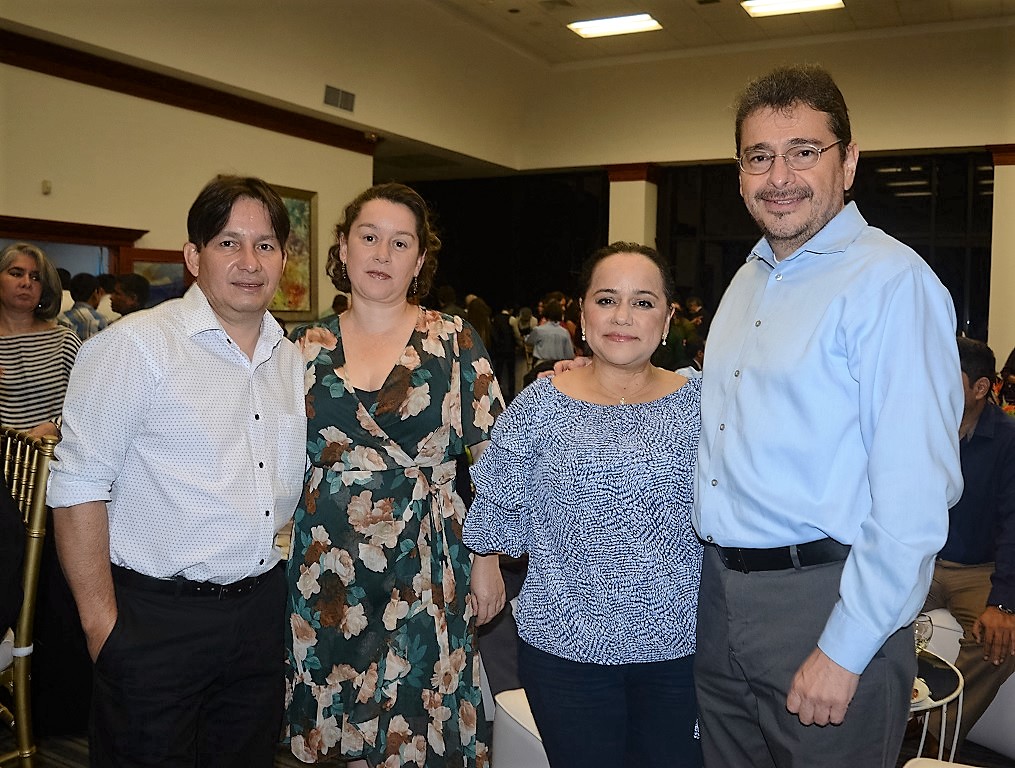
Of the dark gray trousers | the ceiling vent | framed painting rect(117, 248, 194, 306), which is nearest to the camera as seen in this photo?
the dark gray trousers

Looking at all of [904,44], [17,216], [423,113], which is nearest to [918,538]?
[17,216]

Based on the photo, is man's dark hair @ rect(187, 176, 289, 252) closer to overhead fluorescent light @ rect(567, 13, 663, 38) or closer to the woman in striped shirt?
the woman in striped shirt

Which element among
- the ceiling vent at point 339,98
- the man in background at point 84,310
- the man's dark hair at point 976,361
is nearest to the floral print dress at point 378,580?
the man's dark hair at point 976,361

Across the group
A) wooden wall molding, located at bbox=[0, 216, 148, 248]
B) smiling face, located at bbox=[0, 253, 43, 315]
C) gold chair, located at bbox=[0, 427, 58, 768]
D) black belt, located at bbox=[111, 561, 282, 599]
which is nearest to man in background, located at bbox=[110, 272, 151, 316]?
wooden wall molding, located at bbox=[0, 216, 148, 248]

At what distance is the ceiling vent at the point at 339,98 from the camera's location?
35.5 ft

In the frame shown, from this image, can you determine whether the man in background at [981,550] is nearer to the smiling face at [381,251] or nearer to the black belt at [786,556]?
the black belt at [786,556]

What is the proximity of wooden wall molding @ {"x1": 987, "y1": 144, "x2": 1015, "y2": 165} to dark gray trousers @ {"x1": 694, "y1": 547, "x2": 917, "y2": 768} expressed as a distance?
1260 cm

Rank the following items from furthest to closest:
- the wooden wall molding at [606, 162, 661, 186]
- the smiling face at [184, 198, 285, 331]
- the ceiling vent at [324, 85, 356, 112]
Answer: the wooden wall molding at [606, 162, 661, 186], the ceiling vent at [324, 85, 356, 112], the smiling face at [184, 198, 285, 331]

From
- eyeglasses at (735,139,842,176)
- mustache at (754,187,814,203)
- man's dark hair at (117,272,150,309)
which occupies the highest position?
man's dark hair at (117,272,150,309)

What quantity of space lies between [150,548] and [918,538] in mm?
1542

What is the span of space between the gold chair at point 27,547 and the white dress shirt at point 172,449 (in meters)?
0.59

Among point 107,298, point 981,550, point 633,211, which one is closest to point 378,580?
point 981,550

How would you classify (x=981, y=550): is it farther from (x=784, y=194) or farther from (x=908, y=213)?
(x=908, y=213)

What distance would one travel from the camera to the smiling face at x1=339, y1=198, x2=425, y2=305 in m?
2.51
